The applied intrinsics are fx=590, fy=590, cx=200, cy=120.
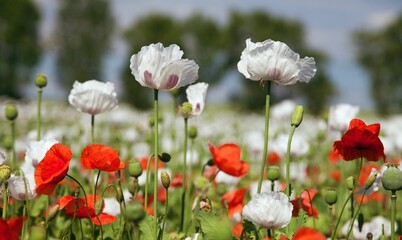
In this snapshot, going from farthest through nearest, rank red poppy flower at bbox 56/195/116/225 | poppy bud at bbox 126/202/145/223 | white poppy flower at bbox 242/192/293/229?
red poppy flower at bbox 56/195/116/225 → white poppy flower at bbox 242/192/293/229 → poppy bud at bbox 126/202/145/223

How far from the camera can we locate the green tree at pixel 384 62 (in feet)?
117

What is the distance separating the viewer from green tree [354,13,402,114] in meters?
35.7

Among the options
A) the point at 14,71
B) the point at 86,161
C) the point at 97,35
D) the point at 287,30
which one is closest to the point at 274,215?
the point at 86,161

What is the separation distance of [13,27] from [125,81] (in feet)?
29.4

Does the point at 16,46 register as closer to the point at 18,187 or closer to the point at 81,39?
the point at 81,39

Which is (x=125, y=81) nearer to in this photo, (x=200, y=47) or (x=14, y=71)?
(x=200, y=47)

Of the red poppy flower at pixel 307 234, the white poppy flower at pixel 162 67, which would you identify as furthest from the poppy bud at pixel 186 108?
the red poppy flower at pixel 307 234

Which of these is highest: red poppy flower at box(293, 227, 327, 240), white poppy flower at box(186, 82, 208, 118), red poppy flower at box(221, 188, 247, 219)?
white poppy flower at box(186, 82, 208, 118)

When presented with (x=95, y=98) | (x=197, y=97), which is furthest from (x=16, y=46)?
(x=197, y=97)

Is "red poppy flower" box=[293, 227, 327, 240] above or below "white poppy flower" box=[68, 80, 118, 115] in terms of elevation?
below

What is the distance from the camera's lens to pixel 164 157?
161cm

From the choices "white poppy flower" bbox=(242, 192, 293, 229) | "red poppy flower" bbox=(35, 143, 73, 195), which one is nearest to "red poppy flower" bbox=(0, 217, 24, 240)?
"red poppy flower" bbox=(35, 143, 73, 195)

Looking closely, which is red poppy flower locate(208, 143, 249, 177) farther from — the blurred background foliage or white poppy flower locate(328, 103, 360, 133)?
the blurred background foliage

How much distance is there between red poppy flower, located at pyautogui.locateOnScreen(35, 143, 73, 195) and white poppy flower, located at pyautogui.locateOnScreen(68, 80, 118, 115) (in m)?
0.49
